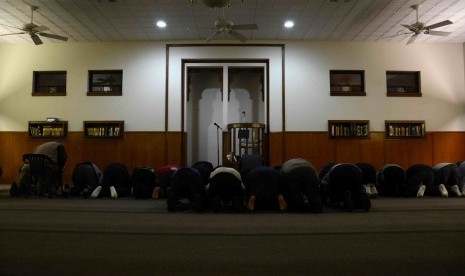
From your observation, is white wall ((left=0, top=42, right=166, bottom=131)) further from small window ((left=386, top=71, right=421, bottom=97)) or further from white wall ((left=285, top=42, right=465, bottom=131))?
small window ((left=386, top=71, right=421, bottom=97))

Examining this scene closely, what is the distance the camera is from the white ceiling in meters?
6.89

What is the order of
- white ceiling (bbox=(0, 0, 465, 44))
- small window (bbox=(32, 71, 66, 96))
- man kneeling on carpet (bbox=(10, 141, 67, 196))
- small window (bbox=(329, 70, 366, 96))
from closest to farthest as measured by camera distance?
man kneeling on carpet (bbox=(10, 141, 67, 196)), white ceiling (bbox=(0, 0, 465, 44)), small window (bbox=(329, 70, 366, 96)), small window (bbox=(32, 71, 66, 96))

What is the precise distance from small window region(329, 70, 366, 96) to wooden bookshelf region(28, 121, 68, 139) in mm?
7307

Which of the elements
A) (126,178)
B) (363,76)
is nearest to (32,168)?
(126,178)

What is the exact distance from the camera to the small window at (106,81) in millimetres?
9177

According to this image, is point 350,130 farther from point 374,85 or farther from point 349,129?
point 374,85

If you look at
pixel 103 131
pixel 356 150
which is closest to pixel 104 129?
pixel 103 131

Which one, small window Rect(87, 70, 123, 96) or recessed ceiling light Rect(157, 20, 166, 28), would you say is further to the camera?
small window Rect(87, 70, 123, 96)

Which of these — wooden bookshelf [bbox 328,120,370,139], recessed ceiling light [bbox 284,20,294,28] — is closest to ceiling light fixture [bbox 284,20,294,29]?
recessed ceiling light [bbox 284,20,294,28]

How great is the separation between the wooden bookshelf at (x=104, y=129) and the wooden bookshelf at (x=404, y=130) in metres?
7.07

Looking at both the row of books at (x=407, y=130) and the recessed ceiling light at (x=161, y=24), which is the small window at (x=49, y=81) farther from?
the row of books at (x=407, y=130)

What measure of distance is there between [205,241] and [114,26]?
7.15 m

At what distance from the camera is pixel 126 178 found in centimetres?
568

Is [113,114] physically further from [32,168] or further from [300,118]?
[300,118]
